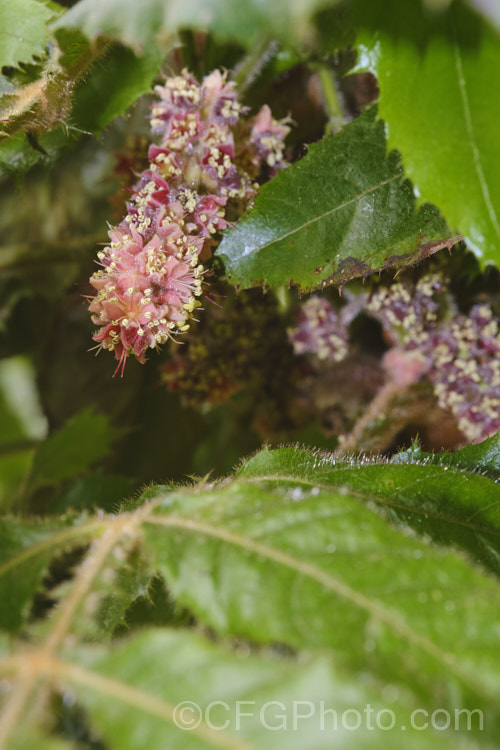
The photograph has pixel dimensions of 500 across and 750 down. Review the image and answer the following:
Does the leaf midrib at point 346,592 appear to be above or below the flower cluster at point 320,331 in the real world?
below

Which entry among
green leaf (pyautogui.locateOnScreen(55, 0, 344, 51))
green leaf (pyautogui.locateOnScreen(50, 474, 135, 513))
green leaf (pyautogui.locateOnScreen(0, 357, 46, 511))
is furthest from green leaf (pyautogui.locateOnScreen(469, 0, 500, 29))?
green leaf (pyautogui.locateOnScreen(0, 357, 46, 511))

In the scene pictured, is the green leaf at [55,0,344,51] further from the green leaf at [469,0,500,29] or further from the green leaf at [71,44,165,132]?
the green leaf at [71,44,165,132]

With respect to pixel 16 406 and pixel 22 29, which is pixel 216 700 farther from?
pixel 16 406

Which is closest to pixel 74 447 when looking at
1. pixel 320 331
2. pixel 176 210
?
pixel 320 331

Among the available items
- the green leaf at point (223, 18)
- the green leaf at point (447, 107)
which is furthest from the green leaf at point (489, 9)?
the green leaf at point (223, 18)

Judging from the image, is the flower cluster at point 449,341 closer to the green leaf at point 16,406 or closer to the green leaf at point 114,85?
the green leaf at point 114,85

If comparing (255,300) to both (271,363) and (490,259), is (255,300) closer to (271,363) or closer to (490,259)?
(271,363)
